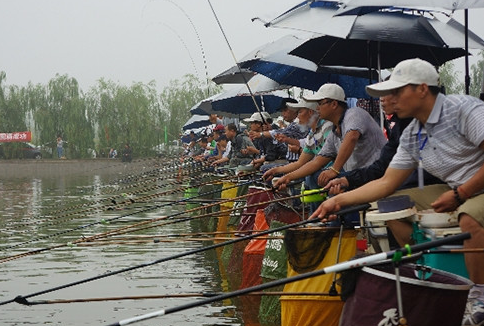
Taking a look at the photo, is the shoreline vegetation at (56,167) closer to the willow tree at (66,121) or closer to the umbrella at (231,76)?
the willow tree at (66,121)

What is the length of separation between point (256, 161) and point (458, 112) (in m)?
6.92

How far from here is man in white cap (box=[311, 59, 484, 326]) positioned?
16.0 ft

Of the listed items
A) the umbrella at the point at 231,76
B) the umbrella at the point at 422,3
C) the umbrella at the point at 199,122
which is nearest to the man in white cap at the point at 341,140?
the umbrella at the point at 422,3

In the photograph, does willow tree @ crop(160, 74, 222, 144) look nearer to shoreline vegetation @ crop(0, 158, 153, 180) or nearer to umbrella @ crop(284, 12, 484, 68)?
shoreline vegetation @ crop(0, 158, 153, 180)

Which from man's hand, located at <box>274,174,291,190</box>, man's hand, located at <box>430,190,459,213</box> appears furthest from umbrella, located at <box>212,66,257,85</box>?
man's hand, located at <box>430,190,459,213</box>

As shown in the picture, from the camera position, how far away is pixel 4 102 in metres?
62.3

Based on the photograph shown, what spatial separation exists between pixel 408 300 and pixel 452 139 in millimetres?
1034

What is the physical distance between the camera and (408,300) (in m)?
4.49

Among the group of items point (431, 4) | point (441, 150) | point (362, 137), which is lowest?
point (441, 150)

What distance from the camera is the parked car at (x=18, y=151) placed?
58.7 metres

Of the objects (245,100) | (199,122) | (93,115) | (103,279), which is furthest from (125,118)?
(103,279)

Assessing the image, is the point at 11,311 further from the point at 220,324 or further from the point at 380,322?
the point at 380,322

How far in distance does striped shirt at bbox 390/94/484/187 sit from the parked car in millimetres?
55298

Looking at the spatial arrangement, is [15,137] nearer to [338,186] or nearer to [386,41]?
[386,41]
